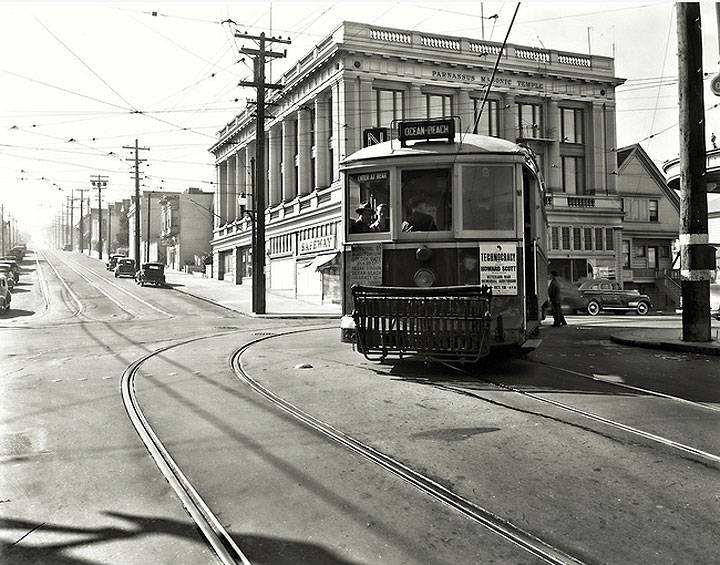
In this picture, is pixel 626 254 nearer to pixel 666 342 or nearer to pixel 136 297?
pixel 136 297

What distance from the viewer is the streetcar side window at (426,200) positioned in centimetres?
840

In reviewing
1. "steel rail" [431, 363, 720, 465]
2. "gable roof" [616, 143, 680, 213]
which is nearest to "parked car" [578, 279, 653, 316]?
"gable roof" [616, 143, 680, 213]

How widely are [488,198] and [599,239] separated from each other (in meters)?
33.9

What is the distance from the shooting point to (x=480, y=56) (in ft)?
115

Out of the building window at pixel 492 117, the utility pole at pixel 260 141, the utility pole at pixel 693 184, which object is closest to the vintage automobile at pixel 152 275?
the utility pole at pixel 260 141

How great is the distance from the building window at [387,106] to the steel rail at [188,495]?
28.2 metres

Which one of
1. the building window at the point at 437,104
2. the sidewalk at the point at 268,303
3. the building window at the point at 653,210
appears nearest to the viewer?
the sidewalk at the point at 268,303

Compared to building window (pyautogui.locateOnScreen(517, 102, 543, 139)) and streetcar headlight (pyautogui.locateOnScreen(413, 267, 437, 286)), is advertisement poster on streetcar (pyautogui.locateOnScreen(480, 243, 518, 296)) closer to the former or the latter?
streetcar headlight (pyautogui.locateOnScreen(413, 267, 437, 286))

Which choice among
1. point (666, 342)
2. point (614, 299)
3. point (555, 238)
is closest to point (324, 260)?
point (614, 299)

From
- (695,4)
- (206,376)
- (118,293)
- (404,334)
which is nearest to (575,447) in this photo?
(404,334)

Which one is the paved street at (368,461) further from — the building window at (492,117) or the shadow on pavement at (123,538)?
the building window at (492,117)

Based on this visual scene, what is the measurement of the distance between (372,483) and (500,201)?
5069mm

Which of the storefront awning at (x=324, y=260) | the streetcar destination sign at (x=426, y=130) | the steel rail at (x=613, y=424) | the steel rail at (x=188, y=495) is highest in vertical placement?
the streetcar destination sign at (x=426, y=130)

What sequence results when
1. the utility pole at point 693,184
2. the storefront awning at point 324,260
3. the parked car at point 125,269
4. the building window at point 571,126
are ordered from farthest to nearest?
the parked car at point 125,269, the building window at point 571,126, the storefront awning at point 324,260, the utility pole at point 693,184
